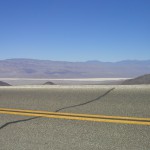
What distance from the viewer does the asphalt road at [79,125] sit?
321 cm

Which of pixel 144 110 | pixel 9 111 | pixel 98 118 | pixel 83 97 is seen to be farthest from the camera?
pixel 83 97

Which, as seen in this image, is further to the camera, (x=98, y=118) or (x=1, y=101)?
(x=1, y=101)

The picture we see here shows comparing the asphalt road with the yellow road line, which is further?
the yellow road line

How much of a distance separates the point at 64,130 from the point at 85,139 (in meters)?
0.48

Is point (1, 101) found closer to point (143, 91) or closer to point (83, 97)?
point (83, 97)

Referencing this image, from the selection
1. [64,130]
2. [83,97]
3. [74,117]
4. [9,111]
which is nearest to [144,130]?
[64,130]

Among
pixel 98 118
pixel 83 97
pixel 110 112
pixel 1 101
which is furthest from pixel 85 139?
pixel 1 101

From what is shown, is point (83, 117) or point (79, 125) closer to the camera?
point (79, 125)

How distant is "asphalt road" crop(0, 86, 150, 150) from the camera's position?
3207 mm

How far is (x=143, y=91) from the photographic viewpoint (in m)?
6.60

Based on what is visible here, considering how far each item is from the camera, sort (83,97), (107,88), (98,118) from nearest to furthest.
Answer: (98,118), (83,97), (107,88)

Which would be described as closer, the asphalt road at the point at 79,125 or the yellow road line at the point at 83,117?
the asphalt road at the point at 79,125

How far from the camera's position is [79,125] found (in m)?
3.95

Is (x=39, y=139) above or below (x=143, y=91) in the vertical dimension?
below
